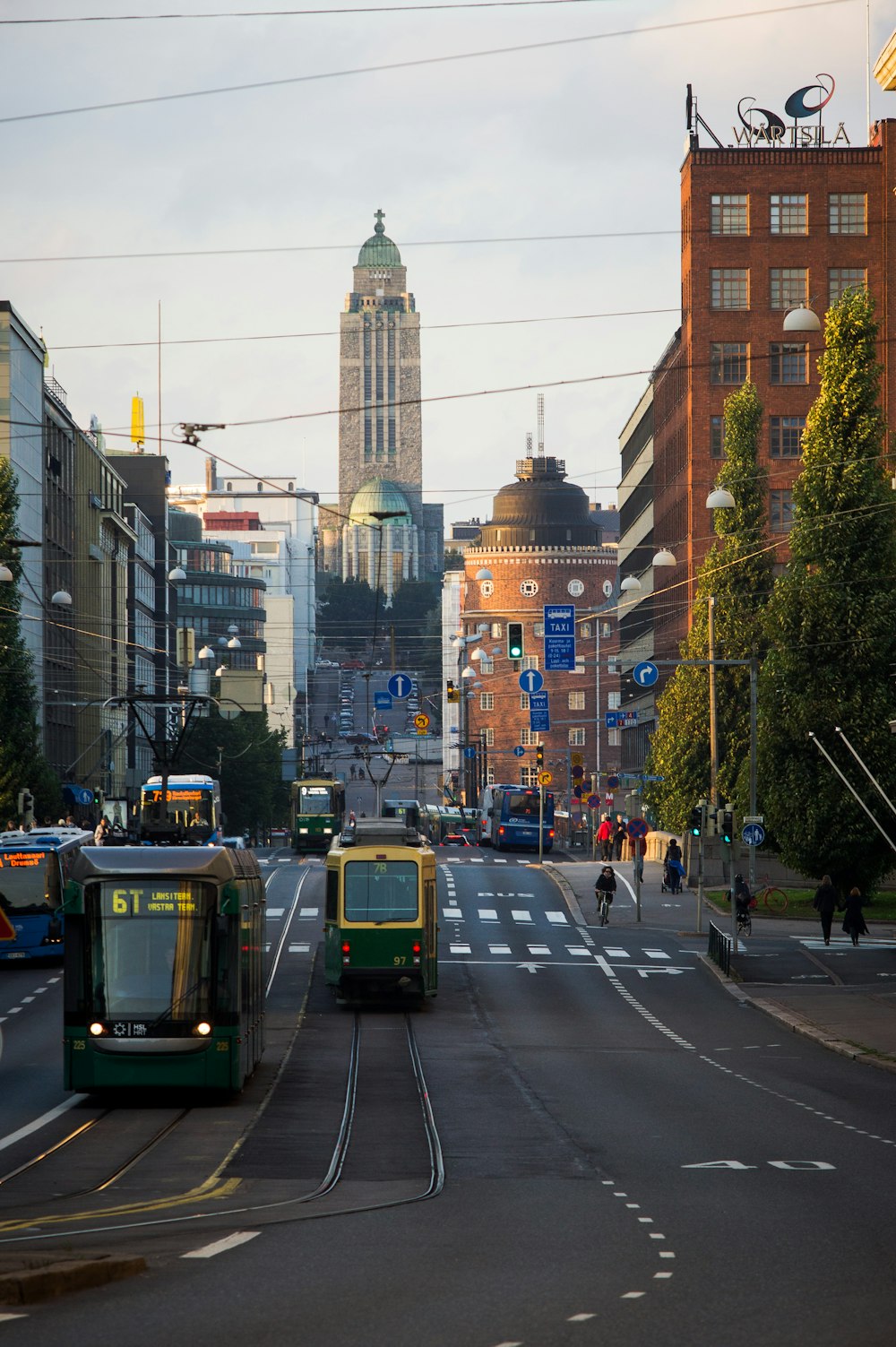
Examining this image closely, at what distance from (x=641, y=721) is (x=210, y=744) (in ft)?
79.6

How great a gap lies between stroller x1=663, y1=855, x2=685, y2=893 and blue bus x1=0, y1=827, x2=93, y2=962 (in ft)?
74.2

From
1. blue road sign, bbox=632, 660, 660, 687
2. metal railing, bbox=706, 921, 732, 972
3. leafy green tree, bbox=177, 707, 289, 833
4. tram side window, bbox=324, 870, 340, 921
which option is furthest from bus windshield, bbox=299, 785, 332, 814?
tram side window, bbox=324, 870, 340, 921

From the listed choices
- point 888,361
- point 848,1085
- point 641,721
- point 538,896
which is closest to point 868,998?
point 848,1085

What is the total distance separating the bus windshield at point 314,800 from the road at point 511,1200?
4601 centimetres

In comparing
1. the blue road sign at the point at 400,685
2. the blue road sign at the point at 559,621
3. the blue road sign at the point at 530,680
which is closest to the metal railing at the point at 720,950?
the blue road sign at the point at 559,621

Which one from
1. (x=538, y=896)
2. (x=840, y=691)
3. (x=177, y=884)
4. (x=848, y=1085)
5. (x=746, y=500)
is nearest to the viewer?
(x=177, y=884)

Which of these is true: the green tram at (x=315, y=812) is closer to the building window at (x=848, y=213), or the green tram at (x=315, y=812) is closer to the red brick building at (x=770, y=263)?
the red brick building at (x=770, y=263)

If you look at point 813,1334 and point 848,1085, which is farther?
point 848,1085

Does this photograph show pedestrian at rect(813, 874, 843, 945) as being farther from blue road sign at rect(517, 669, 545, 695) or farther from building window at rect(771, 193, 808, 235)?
building window at rect(771, 193, 808, 235)

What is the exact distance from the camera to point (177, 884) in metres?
20.8

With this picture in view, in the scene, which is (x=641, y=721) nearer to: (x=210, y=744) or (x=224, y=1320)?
(x=210, y=744)

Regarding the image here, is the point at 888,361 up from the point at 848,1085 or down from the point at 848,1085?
up

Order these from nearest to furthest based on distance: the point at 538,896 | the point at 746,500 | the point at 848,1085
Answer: the point at 848,1085
the point at 538,896
the point at 746,500

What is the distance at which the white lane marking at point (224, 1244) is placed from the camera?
11208mm
